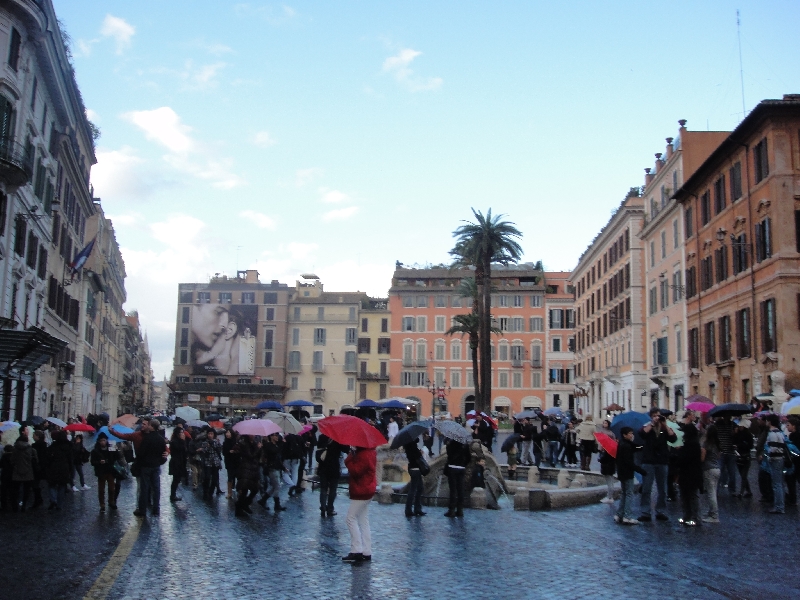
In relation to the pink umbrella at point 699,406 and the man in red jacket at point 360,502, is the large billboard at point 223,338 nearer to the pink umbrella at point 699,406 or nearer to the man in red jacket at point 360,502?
the pink umbrella at point 699,406

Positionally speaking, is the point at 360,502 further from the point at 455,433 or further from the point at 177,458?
the point at 177,458

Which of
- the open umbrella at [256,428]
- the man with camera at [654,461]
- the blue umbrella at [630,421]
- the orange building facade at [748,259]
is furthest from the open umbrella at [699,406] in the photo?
the open umbrella at [256,428]

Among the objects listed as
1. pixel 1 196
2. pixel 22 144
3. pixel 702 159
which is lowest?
pixel 1 196

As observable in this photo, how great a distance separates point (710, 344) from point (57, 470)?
1326 inches

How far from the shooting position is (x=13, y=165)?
27688mm

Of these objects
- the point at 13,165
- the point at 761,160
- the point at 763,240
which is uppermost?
the point at 761,160

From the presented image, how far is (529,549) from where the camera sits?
11820 mm

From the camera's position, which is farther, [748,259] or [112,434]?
[748,259]

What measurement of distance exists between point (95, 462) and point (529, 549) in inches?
329

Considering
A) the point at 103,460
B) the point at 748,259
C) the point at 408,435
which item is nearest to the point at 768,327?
the point at 748,259

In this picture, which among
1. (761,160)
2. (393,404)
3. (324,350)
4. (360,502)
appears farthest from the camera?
(324,350)

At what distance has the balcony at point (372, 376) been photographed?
95.8 meters

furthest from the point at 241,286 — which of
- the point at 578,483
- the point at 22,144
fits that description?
the point at 578,483

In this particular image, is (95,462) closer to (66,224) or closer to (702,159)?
(66,224)
